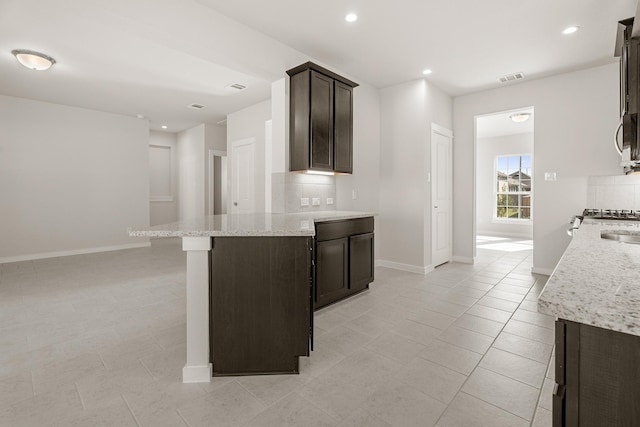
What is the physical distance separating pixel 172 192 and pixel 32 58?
5.01 meters

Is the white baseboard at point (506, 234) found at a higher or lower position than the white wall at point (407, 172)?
lower

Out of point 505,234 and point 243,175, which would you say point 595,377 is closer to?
point 243,175

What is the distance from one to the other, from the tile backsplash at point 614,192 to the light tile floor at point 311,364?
1.61 m

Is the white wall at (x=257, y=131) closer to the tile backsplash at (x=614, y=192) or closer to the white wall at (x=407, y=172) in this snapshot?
the white wall at (x=407, y=172)

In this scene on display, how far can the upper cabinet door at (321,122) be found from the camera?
346 cm

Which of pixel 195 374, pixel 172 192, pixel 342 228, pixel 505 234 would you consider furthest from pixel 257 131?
pixel 505 234

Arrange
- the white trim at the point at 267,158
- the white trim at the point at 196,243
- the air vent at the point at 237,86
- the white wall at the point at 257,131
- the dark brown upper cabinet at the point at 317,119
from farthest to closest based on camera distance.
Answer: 1. the white wall at the point at 257,131
2. the white trim at the point at 267,158
3. the air vent at the point at 237,86
4. the dark brown upper cabinet at the point at 317,119
5. the white trim at the point at 196,243

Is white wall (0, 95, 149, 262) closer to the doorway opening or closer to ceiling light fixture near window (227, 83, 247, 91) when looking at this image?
ceiling light fixture near window (227, 83, 247, 91)

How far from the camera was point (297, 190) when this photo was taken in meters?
3.79

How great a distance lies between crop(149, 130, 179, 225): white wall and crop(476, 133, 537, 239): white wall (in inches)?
332

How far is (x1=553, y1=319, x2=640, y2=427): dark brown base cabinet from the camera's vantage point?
1.92ft

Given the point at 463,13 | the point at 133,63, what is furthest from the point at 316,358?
the point at 133,63

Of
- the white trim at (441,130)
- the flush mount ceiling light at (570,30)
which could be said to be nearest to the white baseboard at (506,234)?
the white trim at (441,130)

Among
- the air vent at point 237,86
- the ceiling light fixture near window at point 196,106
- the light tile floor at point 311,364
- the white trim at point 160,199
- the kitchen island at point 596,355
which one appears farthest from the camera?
the white trim at point 160,199
